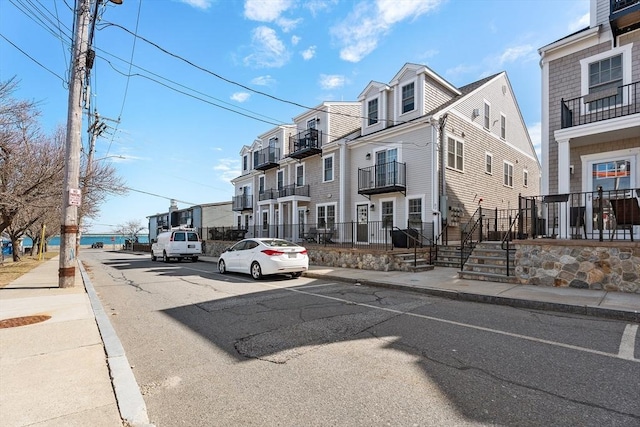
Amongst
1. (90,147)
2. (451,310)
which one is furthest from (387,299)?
(90,147)

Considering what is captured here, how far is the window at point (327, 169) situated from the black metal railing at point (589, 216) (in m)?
11.9

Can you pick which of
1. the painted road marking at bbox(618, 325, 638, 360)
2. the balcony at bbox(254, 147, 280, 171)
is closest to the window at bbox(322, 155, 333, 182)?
the balcony at bbox(254, 147, 280, 171)

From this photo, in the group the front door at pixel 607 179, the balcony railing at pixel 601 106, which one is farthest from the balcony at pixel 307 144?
the front door at pixel 607 179

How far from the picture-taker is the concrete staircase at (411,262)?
1241 centimetres

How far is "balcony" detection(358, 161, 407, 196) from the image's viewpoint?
1666cm

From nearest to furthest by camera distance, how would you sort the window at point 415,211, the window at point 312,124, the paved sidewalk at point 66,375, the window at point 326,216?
the paved sidewalk at point 66,375 < the window at point 415,211 < the window at point 326,216 < the window at point 312,124

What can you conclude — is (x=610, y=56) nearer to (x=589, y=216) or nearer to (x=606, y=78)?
(x=606, y=78)

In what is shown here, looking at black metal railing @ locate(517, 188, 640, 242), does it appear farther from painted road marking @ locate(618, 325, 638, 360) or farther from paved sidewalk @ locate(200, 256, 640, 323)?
painted road marking @ locate(618, 325, 638, 360)

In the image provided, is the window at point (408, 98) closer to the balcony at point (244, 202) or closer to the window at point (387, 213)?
the window at point (387, 213)

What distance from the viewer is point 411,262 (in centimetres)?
1276

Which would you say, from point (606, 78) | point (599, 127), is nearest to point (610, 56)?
point (606, 78)

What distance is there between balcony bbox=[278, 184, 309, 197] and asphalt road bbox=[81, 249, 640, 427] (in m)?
16.0

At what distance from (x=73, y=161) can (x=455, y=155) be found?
15.3 m

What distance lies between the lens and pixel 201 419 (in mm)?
2916
